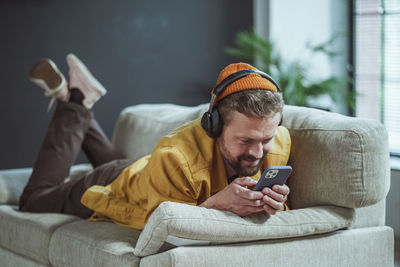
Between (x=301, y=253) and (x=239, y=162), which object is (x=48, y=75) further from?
(x=301, y=253)

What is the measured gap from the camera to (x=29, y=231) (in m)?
2.50

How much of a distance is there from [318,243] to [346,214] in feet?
0.51

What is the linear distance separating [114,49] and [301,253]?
9.72 feet

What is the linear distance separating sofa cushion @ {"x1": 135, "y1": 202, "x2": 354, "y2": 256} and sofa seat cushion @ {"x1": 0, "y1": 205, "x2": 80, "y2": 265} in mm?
700

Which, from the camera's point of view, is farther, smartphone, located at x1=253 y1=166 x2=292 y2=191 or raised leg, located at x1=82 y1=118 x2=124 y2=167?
raised leg, located at x1=82 y1=118 x2=124 y2=167

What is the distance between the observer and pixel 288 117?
2.29m

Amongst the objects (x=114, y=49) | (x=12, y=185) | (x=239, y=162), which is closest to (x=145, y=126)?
(x=12, y=185)

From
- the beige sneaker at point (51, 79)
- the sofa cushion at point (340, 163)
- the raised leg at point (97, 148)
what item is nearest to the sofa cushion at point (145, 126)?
the raised leg at point (97, 148)

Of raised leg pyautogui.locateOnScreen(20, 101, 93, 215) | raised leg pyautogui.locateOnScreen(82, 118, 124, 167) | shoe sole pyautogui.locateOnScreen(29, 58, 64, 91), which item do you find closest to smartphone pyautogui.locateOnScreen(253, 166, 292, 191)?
raised leg pyautogui.locateOnScreen(20, 101, 93, 215)

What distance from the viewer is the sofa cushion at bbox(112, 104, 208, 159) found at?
9.59ft

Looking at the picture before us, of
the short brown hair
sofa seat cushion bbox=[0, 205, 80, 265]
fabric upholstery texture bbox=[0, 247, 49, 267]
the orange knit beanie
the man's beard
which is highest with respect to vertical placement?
the orange knit beanie

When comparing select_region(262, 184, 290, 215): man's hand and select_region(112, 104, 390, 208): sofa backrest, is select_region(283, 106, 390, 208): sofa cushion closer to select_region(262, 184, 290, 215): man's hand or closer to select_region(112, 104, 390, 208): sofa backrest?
select_region(112, 104, 390, 208): sofa backrest

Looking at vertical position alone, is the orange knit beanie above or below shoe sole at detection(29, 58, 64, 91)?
above

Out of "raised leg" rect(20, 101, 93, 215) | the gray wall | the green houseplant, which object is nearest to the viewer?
"raised leg" rect(20, 101, 93, 215)
